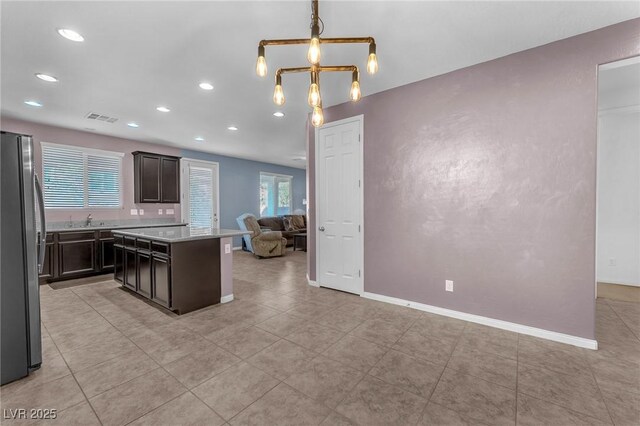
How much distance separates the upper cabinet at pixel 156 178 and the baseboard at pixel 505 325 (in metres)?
5.25

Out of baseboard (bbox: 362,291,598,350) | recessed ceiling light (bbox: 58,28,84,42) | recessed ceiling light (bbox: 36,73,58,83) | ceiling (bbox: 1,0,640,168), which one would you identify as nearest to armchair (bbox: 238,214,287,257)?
ceiling (bbox: 1,0,640,168)

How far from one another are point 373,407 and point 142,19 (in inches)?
131

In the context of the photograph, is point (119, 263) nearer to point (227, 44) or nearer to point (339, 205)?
point (339, 205)

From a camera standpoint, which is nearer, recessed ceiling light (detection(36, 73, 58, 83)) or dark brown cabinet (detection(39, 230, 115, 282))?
recessed ceiling light (detection(36, 73, 58, 83))

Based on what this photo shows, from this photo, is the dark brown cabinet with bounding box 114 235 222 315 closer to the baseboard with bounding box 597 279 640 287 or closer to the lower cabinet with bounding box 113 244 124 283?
the lower cabinet with bounding box 113 244 124 283

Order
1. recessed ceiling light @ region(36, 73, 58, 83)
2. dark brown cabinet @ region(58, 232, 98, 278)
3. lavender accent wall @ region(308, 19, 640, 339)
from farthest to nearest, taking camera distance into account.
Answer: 1. dark brown cabinet @ region(58, 232, 98, 278)
2. recessed ceiling light @ region(36, 73, 58, 83)
3. lavender accent wall @ region(308, 19, 640, 339)

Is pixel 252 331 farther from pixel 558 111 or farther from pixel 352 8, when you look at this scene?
pixel 558 111

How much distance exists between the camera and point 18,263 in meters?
2.01

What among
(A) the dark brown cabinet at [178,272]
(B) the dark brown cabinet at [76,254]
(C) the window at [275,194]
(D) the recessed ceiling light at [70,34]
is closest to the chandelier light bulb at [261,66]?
(D) the recessed ceiling light at [70,34]

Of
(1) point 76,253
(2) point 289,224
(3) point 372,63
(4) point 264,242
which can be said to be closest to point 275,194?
(2) point 289,224

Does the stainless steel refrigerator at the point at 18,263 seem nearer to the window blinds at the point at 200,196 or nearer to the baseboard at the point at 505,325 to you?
the baseboard at the point at 505,325

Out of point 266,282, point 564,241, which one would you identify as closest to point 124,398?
point 266,282

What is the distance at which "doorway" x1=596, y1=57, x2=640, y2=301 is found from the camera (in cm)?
412

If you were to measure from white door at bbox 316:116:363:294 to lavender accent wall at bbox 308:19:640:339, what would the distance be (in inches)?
9.9
